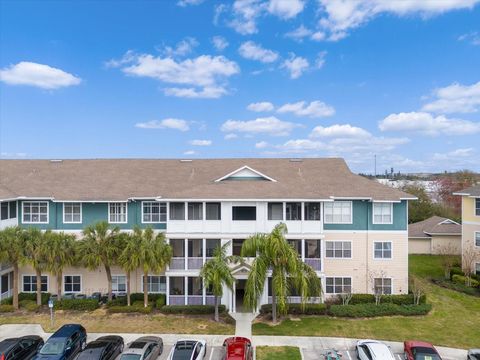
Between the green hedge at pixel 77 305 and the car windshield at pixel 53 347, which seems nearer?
the car windshield at pixel 53 347

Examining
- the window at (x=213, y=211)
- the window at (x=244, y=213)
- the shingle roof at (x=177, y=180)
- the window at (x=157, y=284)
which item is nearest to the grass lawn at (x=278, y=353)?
the shingle roof at (x=177, y=180)

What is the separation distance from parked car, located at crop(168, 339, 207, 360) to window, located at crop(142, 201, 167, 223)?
11.6 meters

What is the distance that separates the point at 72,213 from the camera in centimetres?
2769

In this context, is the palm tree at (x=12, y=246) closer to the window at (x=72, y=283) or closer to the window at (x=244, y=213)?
the window at (x=72, y=283)

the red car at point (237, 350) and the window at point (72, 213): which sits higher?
the window at point (72, 213)

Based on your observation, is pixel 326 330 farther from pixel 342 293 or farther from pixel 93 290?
pixel 93 290

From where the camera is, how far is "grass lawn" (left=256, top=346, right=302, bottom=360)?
17.9 m

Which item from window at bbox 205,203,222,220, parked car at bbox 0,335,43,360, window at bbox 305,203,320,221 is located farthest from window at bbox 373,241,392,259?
parked car at bbox 0,335,43,360

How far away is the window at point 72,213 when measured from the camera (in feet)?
90.7

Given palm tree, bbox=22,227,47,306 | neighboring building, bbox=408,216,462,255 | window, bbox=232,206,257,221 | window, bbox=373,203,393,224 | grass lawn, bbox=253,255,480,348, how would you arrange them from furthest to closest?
neighboring building, bbox=408,216,462,255
window, bbox=373,203,393,224
window, bbox=232,206,257,221
palm tree, bbox=22,227,47,306
grass lawn, bbox=253,255,480,348

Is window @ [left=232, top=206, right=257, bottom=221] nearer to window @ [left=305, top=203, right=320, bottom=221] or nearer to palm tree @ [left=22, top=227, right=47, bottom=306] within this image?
window @ [left=305, top=203, right=320, bottom=221]

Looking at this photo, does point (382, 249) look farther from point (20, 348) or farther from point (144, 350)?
point (20, 348)

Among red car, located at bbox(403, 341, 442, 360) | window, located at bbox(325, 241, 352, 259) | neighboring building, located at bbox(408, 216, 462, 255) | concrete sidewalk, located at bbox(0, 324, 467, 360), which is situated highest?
window, located at bbox(325, 241, 352, 259)

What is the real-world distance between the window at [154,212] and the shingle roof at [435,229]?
3060 centimetres
